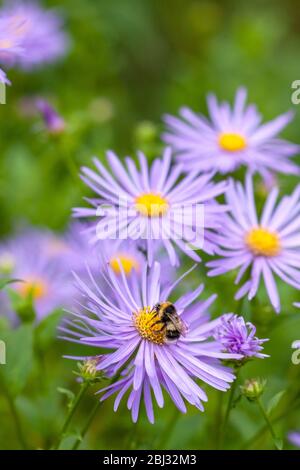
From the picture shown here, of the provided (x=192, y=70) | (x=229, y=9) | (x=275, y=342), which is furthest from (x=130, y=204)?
(x=229, y=9)

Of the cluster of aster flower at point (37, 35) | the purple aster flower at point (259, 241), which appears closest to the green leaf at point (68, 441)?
the purple aster flower at point (259, 241)

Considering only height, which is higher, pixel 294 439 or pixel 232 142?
pixel 232 142

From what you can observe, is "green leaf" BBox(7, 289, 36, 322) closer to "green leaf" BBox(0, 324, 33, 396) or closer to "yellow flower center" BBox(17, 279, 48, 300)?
"green leaf" BBox(0, 324, 33, 396)

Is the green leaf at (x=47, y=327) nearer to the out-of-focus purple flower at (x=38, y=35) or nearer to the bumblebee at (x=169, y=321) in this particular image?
the bumblebee at (x=169, y=321)

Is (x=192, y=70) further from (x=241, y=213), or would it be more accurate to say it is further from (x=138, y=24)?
(x=241, y=213)

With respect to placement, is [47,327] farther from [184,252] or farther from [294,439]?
[294,439]

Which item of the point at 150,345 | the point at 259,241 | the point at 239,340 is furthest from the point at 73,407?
the point at 259,241

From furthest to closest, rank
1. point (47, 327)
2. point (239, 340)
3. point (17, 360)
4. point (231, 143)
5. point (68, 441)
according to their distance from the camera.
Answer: point (231, 143), point (47, 327), point (17, 360), point (68, 441), point (239, 340)

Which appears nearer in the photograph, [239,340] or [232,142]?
[239,340]
